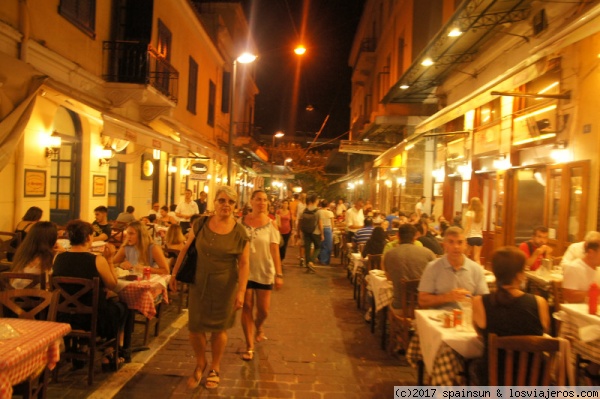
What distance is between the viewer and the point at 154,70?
13.9 m

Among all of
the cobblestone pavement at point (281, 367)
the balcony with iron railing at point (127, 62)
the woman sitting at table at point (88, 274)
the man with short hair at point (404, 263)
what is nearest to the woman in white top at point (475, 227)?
the cobblestone pavement at point (281, 367)

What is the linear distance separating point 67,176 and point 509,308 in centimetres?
1091

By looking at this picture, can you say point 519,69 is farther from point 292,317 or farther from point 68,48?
point 68,48

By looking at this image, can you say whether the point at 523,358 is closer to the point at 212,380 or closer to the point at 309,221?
the point at 212,380

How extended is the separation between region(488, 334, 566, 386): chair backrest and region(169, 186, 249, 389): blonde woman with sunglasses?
250cm

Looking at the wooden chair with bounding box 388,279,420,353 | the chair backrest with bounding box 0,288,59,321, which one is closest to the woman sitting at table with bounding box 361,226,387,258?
the wooden chair with bounding box 388,279,420,353

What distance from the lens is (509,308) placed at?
346 centimetres

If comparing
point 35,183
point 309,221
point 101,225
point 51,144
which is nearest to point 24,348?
point 101,225

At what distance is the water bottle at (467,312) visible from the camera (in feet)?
13.3

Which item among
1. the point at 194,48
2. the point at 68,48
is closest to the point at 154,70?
the point at 68,48

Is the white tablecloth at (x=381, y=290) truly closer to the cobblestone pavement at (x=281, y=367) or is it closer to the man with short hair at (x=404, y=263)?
the man with short hair at (x=404, y=263)

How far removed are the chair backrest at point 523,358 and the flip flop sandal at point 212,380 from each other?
2.70 m

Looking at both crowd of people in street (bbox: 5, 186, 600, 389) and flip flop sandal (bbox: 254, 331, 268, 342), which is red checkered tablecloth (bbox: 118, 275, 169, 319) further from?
flip flop sandal (bbox: 254, 331, 268, 342)

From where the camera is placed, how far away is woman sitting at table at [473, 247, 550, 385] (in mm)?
3430
